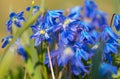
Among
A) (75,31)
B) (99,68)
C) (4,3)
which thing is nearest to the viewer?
(99,68)

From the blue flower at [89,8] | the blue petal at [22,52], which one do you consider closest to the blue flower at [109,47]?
the blue flower at [89,8]

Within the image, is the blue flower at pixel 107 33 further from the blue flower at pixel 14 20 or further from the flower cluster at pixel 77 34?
the blue flower at pixel 14 20

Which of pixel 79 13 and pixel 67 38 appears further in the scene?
pixel 79 13

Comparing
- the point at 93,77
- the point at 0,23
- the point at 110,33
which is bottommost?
the point at 93,77

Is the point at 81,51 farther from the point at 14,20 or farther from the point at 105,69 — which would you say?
the point at 14,20

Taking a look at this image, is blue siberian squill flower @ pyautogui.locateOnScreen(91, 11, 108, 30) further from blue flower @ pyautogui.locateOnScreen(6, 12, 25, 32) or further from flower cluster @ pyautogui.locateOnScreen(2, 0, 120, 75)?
blue flower @ pyautogui.locateOnScreen(6, 12, 25, 32)

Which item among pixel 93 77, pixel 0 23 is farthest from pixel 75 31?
pixel 0 23

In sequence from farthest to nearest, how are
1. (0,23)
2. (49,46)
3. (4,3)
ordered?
(4,3)
(0,23)
(49,46)

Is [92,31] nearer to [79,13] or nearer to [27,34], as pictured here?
[79,13]

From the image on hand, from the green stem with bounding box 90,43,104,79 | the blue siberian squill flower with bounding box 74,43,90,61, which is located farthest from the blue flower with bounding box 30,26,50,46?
the green stem with bounding box 90,43,104,79
